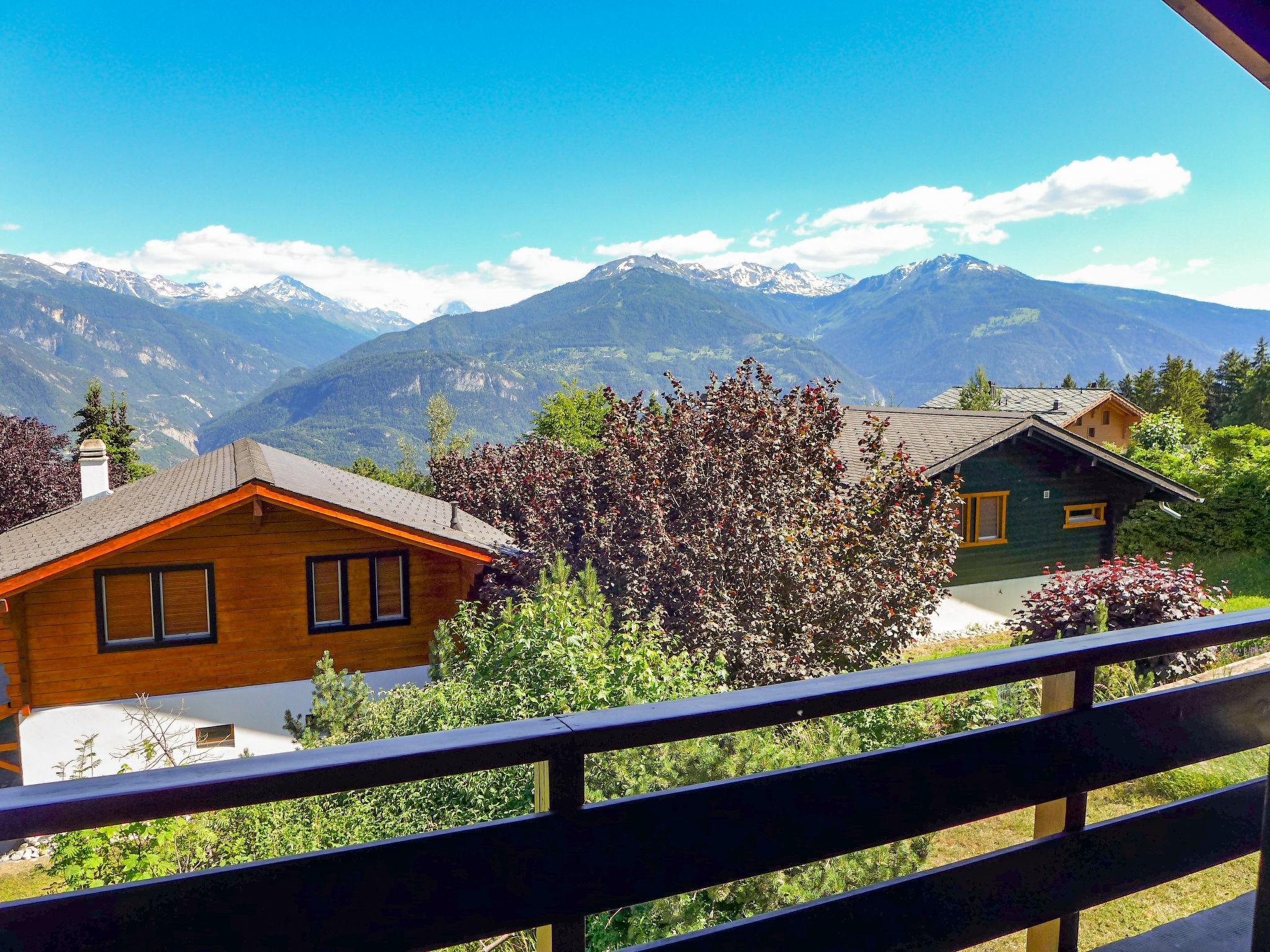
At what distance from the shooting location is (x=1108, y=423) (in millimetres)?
39250

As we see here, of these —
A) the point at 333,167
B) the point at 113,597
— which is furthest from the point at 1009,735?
the point at 333,167

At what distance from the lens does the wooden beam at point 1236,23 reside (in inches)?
40.0

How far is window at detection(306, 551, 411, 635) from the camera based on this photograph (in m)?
12.3

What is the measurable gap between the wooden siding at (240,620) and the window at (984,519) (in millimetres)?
11355

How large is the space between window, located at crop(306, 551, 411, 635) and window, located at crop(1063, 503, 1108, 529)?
50.8 ft

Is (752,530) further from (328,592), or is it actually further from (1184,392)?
(1184,392)

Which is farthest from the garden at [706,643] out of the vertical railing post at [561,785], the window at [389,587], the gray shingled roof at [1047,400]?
the gray shingled roof at [1047,400]

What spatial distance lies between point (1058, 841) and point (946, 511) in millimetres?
9223

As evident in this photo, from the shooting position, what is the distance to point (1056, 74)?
114 feet

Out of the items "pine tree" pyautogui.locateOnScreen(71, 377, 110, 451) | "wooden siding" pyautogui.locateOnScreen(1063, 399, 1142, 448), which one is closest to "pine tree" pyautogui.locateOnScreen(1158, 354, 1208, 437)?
"wooden siding" pyautogui.locateOnScreen(1063, 399, 1142, 448)

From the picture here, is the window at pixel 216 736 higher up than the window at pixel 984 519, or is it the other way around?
the window at pixel 984 519

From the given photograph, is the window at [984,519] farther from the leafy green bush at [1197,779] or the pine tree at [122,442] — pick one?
Answer: the pine tree at [122,442]

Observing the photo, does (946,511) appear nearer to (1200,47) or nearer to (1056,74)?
(1200,47)

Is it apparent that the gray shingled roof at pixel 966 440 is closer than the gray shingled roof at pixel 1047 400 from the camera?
Yes
